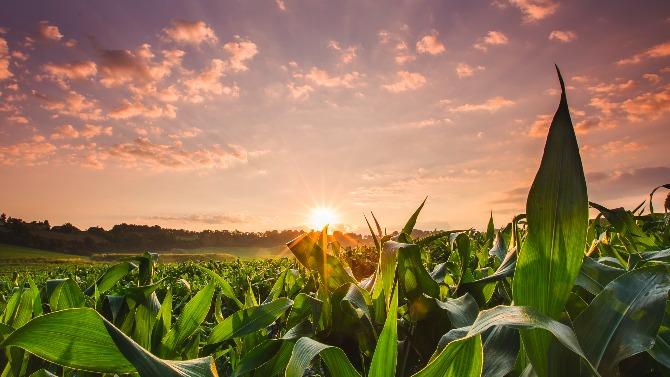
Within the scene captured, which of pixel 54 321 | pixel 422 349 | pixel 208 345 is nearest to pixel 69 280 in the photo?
pixel 208 345

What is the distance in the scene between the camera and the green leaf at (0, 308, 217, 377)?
56 centimetres

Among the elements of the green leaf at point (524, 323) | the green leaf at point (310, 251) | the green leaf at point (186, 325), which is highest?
the green leaf at point (310, 251)

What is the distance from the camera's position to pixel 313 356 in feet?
2.24

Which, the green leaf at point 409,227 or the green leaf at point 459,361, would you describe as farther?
the green leaf at point 409,227

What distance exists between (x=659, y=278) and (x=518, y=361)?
0.26 meters

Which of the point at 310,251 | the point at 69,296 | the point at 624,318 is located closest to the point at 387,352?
the point at 624,318

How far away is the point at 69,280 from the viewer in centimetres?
146

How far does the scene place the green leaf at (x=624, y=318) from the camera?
0.68 meters

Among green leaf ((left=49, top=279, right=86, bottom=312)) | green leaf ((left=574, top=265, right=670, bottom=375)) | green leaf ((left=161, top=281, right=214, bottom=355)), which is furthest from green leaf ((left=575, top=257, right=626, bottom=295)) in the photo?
green leaf ((left=49, top=279, right=86, bottom=312))

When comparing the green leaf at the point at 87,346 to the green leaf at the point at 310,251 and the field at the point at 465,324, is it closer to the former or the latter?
the field at the point at 465,324

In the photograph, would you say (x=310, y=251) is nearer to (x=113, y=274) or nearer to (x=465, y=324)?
(x=465, y=324)

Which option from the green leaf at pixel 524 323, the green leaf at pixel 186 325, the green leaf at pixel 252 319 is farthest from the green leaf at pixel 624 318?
the green leaf at pixel 186 325

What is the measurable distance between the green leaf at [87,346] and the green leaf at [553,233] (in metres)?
0.46

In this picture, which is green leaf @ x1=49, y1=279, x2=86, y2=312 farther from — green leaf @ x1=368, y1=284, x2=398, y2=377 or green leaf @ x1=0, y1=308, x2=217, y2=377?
green leaf @ x1=368, y1=284, x2=398, y2=377
